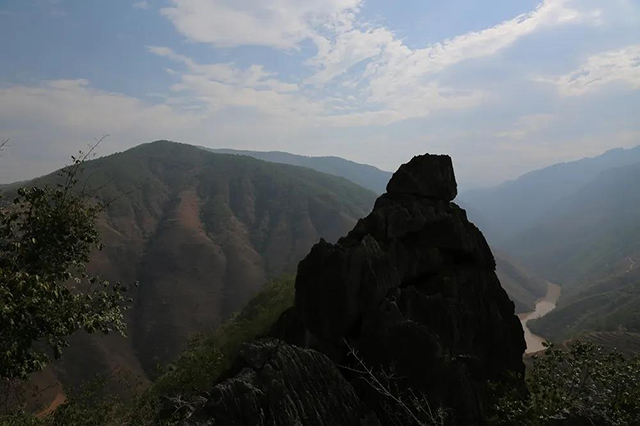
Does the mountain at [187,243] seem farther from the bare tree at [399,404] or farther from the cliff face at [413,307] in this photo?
the bare tree at [399,404]

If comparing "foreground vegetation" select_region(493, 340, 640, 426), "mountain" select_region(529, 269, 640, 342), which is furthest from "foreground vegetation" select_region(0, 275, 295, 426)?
"mountain" select_region(529, 269, 640, 342)

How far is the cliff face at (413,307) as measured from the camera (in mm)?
16078

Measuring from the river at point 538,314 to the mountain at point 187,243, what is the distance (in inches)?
2539

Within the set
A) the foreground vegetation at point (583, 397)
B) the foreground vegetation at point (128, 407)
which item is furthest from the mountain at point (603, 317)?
the foreground vegetation at point (128, 407)

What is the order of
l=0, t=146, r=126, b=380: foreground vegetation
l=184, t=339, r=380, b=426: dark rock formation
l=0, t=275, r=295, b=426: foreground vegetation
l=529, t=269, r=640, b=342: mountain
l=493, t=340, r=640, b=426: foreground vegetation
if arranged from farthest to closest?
l=529, t=269, r=640, b=342: mountain, l=0, t=275, r=295, b=426: foreground vegetation, l=493, t=340, r=640, b=426: foreground vegetation, l=184, t=339, r=380, b=426: dark rock formation, l=0, t=146, r=126, b=380: foreground vegetation

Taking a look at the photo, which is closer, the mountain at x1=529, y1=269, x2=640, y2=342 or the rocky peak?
the rocky peak

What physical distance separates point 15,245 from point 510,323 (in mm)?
22442

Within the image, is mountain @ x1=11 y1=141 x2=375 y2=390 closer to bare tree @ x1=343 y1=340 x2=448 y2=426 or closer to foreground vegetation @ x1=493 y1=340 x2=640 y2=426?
bare tree @ x1=343 y1=340 x2=448 y2=426

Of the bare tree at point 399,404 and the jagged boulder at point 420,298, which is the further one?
the jagged boulder at point 420,298

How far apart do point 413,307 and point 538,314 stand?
15296 centimetres

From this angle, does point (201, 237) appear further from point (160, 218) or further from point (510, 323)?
point (510, 323)

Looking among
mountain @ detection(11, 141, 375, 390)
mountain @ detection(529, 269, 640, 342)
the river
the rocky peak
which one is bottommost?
the river

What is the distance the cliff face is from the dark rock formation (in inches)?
3.9

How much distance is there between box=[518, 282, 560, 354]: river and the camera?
4220 inches
